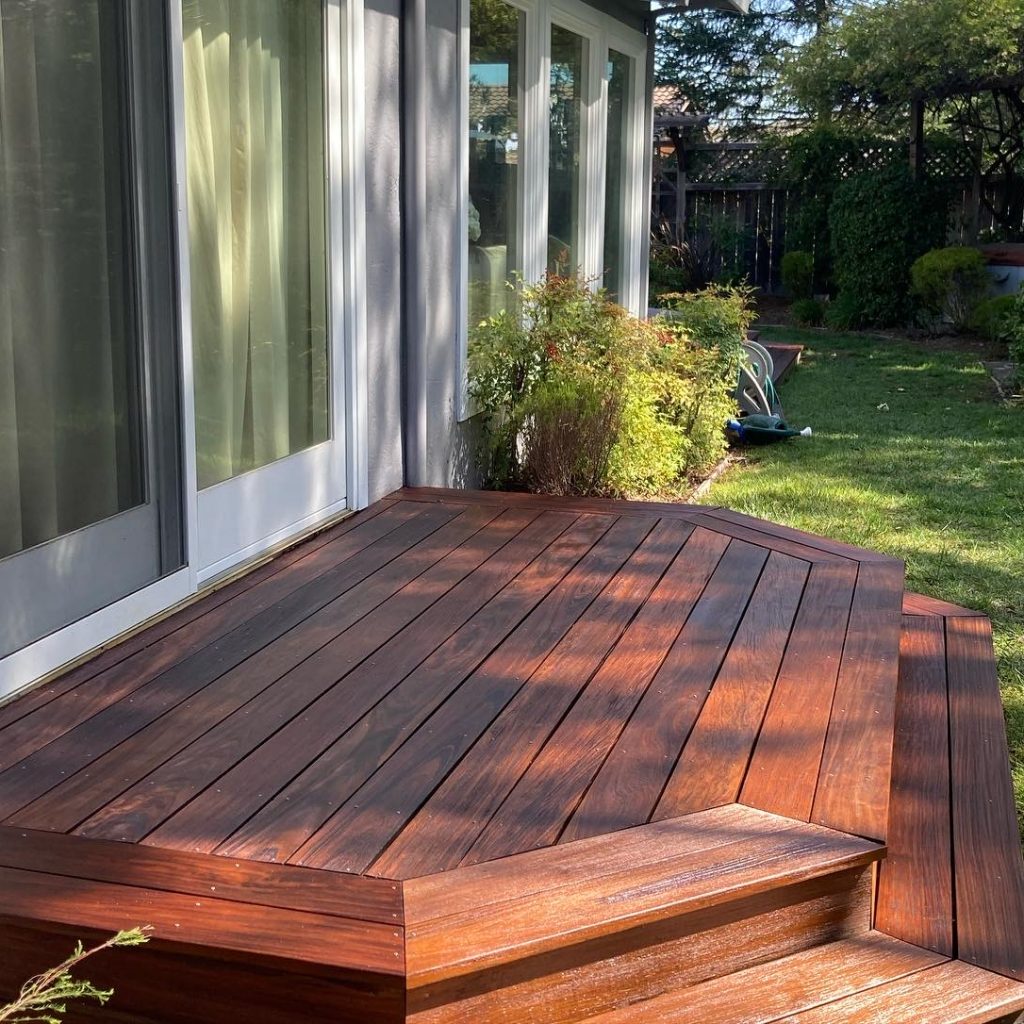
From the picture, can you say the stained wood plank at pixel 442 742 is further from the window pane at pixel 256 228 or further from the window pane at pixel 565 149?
the window pane at pixel 565 149

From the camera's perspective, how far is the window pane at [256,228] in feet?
10.8

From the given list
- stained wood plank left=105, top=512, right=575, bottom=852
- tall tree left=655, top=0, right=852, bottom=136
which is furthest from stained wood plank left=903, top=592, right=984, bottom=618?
tall tree left=655, top=0, right=852, bottom=136

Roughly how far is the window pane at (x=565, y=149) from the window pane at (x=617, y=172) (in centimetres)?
58

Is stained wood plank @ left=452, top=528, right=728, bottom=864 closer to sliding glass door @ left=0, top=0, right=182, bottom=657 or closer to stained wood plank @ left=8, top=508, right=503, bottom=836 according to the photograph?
stained wood plank @ left=8, top=508, right=503, bottom=836

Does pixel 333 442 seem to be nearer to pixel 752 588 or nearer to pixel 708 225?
pixel 752 588

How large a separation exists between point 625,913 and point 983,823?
1037mm

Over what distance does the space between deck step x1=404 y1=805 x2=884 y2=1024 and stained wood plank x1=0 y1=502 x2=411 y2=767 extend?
950 mm

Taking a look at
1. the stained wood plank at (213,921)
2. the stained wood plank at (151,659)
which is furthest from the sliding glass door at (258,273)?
the stained wood plank at (213,921)

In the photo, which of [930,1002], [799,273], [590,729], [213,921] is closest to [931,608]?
[590,729]

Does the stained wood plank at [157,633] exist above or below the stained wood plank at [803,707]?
above

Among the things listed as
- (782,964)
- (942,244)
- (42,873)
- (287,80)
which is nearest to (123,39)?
(287,80)

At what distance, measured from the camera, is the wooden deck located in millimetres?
1849

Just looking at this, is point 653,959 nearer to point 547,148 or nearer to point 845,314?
point 547,148

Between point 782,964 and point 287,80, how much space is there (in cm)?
284
